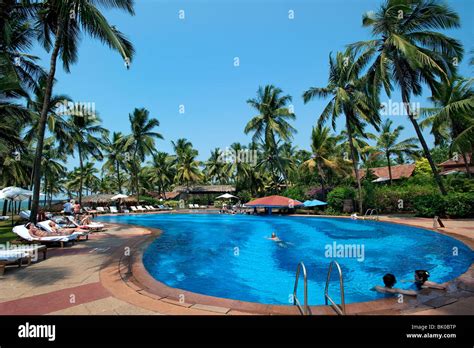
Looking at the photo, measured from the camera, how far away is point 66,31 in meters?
11.6

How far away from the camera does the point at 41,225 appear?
32.0 feet

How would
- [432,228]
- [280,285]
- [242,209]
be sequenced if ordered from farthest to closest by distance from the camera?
[242,209] < [432,228] < [280,285]

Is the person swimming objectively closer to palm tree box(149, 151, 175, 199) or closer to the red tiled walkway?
the red tiled walkway

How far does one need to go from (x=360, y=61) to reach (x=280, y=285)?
17.4 metres

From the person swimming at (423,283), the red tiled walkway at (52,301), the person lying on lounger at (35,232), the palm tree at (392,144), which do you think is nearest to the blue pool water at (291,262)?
the person swimming at (423,283)

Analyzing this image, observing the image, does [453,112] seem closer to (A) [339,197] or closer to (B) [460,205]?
(B) [460,205]

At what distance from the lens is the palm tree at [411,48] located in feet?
48.2

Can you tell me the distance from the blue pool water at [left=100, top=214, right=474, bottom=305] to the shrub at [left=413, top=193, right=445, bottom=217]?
4.43 meters

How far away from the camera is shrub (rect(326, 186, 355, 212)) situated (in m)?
23.3

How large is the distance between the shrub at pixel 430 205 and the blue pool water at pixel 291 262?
4.43 metres

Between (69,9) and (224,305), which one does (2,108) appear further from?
(224,305)

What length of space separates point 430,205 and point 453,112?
6.08 metres

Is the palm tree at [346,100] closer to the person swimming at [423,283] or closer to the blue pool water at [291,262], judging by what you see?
the blue pool water at [291,262]
